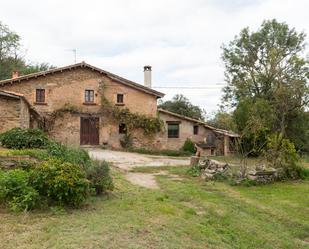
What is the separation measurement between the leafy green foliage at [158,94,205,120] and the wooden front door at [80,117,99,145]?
1420 centimetres

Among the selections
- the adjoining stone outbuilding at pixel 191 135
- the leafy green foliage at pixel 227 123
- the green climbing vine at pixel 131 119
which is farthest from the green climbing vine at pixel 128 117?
the leafy green foliage at pixel 227 123

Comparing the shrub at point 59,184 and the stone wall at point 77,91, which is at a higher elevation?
the stone wall at point 77,91

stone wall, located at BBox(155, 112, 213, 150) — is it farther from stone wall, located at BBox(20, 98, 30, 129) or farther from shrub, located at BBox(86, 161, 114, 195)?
shrub, located at BBox(86, 161, 114, 195)

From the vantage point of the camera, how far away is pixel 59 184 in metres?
6.59

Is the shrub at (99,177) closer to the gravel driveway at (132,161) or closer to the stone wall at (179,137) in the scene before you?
the gravel driveway at (132,161)

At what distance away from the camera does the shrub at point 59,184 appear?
6637 mm

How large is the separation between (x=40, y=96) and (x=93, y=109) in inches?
153

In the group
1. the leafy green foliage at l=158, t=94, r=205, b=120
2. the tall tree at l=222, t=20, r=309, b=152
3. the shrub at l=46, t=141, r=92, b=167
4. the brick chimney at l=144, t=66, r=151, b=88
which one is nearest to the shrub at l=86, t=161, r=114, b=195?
the shrub at l=46, t=141, r=92, b=167

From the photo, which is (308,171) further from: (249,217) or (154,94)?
(154,94)

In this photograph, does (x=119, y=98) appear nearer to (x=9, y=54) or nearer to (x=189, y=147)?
(x=189, y=147)

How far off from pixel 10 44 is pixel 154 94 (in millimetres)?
22274

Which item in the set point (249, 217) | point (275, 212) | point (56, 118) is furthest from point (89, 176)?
point (56, 118)

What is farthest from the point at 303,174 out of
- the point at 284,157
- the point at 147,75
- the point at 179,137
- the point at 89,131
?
the point at 147,75

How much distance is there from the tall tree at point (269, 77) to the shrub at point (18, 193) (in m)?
18.5
